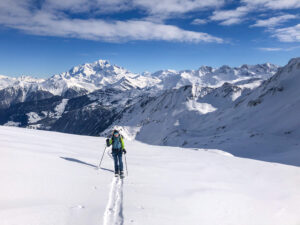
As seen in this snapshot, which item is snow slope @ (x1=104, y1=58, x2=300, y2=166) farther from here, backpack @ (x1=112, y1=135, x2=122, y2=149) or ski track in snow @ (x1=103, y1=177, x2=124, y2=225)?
ski track in snow @ (x1=103, y1=177, x2=124, y2=225)

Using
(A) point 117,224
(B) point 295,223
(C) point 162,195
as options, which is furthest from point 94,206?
(B) point 295,223

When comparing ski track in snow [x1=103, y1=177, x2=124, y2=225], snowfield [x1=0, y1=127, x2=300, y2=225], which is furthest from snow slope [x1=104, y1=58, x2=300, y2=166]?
ski track in snow [x1=103, y1=177, x2=124, y2=225]

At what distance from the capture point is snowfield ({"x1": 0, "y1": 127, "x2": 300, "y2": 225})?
249 inches

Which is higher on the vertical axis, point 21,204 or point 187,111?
point 187,111

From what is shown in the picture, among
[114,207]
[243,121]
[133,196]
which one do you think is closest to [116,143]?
[133,196]

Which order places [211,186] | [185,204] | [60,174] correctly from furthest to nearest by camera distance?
[211,186] < [60,174] < [185,204]

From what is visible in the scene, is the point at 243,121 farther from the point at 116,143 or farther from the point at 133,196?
the point at 133,196

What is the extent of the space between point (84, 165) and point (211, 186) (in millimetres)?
6596

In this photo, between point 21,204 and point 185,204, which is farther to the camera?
point 185,204

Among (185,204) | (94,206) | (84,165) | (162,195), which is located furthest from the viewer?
(84,165)

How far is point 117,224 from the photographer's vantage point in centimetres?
607

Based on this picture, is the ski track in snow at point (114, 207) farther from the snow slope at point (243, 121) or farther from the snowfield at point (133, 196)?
the snow slope at point (243, 121)

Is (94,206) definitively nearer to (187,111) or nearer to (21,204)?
(21,204)

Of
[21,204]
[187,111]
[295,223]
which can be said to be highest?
[187,111]
